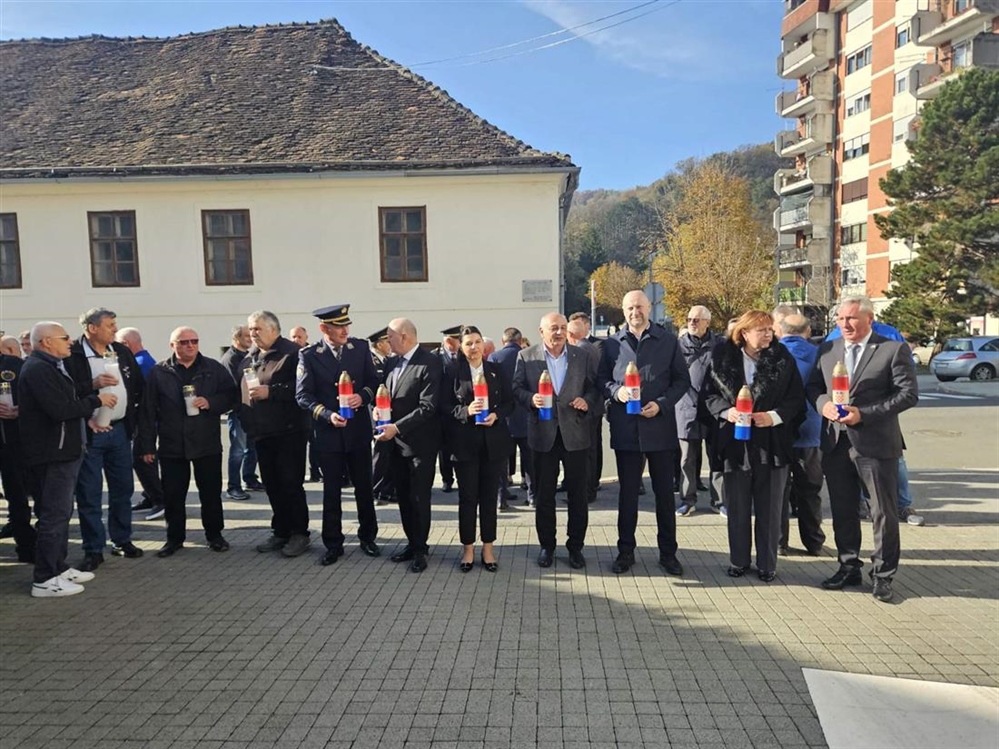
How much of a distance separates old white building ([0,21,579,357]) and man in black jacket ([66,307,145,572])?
12.1m

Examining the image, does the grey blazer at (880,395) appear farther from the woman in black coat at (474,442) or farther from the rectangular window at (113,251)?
the rectangular window at (113,251)

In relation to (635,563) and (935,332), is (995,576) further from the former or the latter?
(935,332)

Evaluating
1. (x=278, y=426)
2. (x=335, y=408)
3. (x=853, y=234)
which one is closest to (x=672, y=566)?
(x=335, y=408)

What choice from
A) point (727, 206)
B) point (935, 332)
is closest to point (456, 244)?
point (935, 332)

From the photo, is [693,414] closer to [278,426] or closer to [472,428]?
[472,428]

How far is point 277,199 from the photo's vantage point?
18.1 m

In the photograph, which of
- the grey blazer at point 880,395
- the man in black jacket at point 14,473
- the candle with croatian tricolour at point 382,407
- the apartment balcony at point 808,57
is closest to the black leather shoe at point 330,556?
the candle with croatian tricolour at point 382,407

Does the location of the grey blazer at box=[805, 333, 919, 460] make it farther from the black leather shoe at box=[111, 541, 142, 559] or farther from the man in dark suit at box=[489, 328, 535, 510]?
the black leather shoe at box=[111, 541, 142, 559]

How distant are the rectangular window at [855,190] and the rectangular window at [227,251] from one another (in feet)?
140

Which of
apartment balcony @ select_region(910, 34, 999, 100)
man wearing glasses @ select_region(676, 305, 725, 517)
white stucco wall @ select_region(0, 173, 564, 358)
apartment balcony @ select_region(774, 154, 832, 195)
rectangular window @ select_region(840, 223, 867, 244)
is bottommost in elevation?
man wearing glasses @ select_region(676, 305, 725, 517)

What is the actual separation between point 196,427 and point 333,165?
41.9 ft

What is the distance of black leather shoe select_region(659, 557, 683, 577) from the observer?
18.3ft

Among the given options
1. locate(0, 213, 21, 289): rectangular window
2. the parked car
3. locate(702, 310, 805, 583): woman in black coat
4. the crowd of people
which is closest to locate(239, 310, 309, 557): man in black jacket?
the crowd of people

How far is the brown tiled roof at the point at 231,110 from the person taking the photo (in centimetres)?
1791
